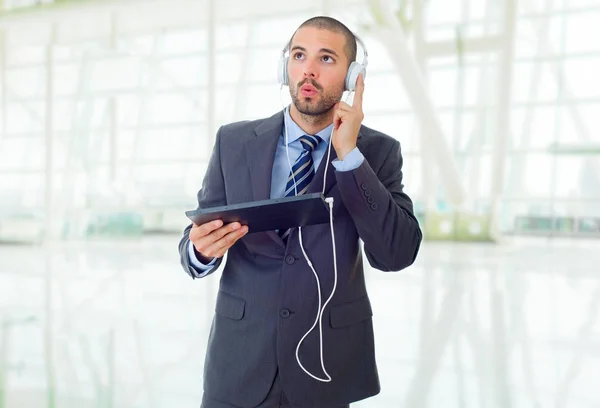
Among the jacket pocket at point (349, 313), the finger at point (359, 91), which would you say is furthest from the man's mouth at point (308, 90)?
the jacket pocket at point (349, 313)

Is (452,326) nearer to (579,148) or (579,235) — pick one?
(579,148)

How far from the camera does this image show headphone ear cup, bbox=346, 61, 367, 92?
4.64ft

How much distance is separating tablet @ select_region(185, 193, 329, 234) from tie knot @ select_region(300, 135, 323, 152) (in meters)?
0.21

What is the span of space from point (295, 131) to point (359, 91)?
21cm

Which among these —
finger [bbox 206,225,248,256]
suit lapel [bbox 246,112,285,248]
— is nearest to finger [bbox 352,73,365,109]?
suit lapel [bbox 246,112,285,248]

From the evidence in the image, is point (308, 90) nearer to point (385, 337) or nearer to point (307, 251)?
point (307, 251)

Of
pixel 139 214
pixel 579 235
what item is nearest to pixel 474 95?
pixel 579 235

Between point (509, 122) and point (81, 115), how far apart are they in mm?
13141

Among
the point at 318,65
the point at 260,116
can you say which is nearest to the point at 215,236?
the point at 318,65

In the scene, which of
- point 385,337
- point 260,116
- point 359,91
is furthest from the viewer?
point 260,116

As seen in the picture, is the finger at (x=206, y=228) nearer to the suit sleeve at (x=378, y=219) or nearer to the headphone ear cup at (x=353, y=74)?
the suit sleeve at (x=378, y=219)

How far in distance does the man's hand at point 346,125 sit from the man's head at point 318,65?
107mm

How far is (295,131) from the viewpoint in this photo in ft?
4.88

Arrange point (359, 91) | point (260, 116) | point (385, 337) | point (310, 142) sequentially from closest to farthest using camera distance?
point (359, 91) < point (310, 142) < point (385, 337) < point (260, 116)
